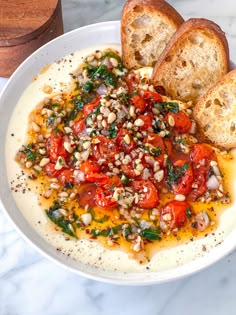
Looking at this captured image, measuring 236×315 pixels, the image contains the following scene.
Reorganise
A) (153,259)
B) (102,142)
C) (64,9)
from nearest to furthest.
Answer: (153,259)
(102,142)
(64,9)

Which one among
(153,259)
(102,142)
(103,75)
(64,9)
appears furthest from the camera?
(64,9)

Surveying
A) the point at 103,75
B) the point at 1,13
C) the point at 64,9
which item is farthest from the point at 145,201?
the point at 64,9

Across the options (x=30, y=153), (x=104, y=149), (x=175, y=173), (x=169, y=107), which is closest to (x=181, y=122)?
(x=169, y=107)

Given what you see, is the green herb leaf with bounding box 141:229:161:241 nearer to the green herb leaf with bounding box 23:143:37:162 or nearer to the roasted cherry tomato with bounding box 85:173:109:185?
the roasted cherry tomato with bounding box 85:173:109:185

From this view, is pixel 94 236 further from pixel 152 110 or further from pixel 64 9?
pixel 64 9

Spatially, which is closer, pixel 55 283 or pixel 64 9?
pixel 55 283

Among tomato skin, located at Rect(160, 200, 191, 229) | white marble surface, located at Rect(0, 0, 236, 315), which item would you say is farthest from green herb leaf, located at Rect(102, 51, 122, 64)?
white marble surface, located at Rect(0, 0, 236, 315)
